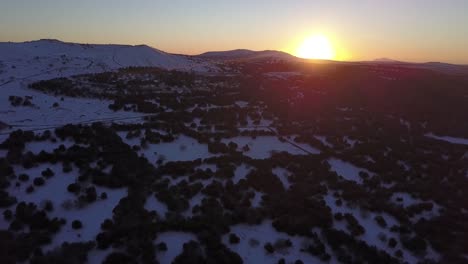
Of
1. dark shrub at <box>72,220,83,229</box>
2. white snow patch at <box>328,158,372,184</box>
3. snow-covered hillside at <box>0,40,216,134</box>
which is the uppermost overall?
snow-covered hillside at <box>0,40,216,134</box>

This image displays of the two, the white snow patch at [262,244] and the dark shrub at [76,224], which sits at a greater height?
the dark shrub at [76,224]

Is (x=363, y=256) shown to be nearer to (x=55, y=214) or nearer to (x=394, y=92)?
(x=55, y=214)

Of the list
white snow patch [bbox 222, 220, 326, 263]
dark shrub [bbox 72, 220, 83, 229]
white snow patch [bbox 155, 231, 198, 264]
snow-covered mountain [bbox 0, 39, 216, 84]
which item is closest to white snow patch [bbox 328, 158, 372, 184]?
white snow patch [bbox 222, 220, 326, 263]

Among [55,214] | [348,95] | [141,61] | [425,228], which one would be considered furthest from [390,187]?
[141,61]

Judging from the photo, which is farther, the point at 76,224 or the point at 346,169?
the point at 346,169

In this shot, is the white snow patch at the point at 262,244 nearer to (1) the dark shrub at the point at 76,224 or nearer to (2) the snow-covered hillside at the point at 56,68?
(1) the dark shrub at the point at 76,224

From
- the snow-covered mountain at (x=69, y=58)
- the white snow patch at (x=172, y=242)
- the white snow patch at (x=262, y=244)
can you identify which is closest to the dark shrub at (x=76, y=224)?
the white snow patch at (x=172, y=242)

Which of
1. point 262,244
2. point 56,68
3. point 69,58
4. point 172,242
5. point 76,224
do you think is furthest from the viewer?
point 69,58

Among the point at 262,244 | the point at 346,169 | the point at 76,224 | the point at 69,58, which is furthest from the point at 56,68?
the point at 262,244

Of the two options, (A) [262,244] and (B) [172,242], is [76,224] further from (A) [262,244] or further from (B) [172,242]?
(A) [262,244]

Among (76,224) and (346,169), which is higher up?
(76,224)

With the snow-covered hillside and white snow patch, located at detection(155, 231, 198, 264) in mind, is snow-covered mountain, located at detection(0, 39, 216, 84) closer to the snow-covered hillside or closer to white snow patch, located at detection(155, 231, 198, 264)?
the snow-covered hillside

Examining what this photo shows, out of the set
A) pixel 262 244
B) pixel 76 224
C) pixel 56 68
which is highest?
pixel 56 68
